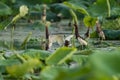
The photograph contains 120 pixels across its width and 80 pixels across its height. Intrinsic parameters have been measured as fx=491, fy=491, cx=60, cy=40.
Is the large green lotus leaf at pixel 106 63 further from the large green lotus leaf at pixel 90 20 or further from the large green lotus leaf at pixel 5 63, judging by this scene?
the large green lotus leaf at pixel 90 20

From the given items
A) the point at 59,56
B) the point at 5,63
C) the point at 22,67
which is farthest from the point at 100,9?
the point at 22,67

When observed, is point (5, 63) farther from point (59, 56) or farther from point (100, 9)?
point (100, 9)

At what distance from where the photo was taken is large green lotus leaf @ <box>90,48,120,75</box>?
1.10 metres

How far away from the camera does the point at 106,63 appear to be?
114 centimetres

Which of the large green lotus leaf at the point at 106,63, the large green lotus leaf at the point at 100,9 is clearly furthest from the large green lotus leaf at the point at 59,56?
the large green lotus leaf at the point at 100,9

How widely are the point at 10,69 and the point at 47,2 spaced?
17.7 feet

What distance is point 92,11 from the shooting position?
9.96 feet

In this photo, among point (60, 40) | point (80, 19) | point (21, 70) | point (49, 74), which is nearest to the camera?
point (49, 74)

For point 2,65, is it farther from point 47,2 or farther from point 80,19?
point 47,2

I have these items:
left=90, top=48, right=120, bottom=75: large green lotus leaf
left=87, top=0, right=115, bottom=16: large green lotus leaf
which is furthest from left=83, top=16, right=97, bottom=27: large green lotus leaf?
left=90, top=48, right=120, bottom=75: large green lotus leaf

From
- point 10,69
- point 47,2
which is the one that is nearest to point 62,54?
point 10,69

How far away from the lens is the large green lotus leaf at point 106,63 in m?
1.10

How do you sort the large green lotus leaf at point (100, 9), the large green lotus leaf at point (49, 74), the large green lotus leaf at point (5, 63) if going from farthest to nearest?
the large green lotus leaf at point (100, 9) < the large green lotus leaf at point (5, 63) < the large green lotus leaf at point (49, 74)

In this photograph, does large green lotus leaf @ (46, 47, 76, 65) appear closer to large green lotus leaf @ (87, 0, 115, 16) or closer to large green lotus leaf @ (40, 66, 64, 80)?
large green lotus leaf @ (40, 66, 64, 80)
